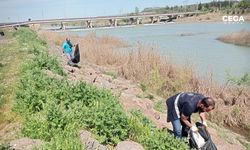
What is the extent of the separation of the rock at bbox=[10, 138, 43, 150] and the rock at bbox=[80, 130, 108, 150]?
2.17 feet

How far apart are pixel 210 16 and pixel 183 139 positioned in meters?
89.1

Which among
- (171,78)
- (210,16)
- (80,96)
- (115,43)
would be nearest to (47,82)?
(80,96)

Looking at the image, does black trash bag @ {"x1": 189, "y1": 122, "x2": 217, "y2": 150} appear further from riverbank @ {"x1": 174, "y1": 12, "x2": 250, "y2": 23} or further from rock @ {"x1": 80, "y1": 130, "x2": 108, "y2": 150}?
riverbank @ {"x1": 174, "y1": 12, "x2": 250, "y2": 23}

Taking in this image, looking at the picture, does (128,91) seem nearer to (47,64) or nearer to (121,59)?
(47,64)

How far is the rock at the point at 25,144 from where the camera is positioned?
5617 mm

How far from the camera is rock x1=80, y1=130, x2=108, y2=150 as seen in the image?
5824mm

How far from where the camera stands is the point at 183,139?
6562mm

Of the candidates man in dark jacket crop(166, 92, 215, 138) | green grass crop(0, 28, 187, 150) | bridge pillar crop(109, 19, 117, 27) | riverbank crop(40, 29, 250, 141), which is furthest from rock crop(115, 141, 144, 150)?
bridge pillar crop(109, 19, 117, 27)

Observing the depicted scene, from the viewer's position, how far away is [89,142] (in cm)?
595

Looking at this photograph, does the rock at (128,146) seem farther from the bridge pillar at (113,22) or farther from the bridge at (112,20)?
the bridge pillar at (113,22)

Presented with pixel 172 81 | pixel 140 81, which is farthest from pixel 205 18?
pixel 172 81

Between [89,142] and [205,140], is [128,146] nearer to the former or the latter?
[89,142]

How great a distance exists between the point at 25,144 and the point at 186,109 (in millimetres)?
2674

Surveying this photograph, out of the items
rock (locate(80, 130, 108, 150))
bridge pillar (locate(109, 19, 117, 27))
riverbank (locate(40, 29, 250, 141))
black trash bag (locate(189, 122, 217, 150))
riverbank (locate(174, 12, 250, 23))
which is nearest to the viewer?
rock (locate(80, 130, 108, 150))
